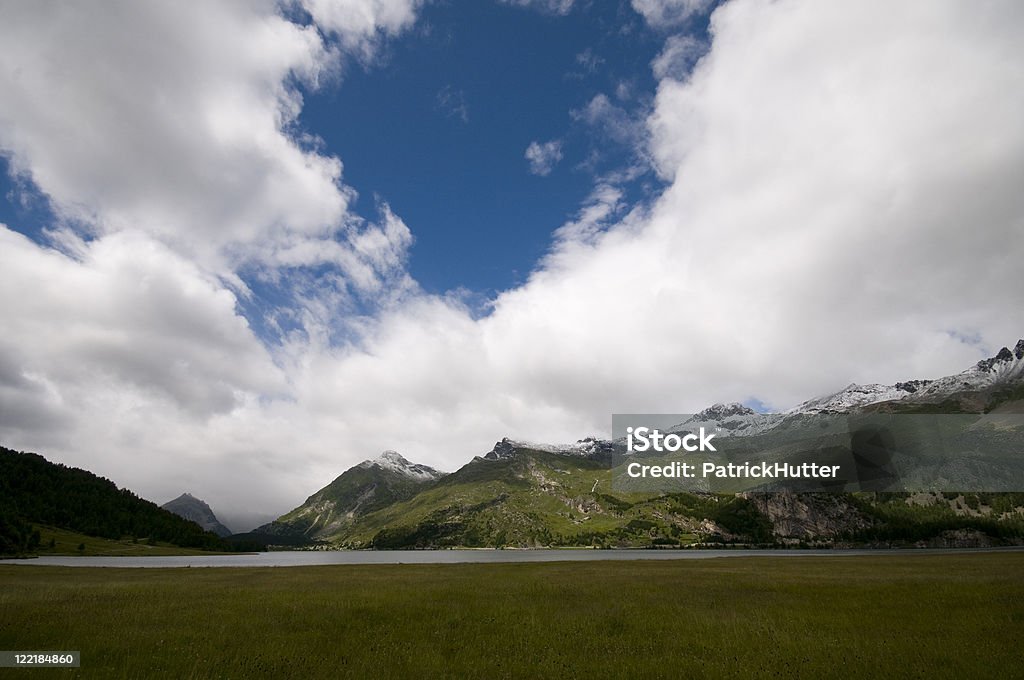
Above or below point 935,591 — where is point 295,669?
below

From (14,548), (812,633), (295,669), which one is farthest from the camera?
(14,548)

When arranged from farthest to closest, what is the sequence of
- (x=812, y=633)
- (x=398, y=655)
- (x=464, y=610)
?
(x=464, y=610)
(x=812, y=633)
(x=398, y=655)

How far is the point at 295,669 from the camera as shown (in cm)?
1736

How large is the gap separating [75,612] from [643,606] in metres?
31.2

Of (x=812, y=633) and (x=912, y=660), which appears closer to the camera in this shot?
(x=912, y=660)

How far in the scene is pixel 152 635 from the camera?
21328 mm

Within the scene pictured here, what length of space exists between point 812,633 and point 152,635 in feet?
95.3

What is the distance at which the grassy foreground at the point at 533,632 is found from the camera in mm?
17422

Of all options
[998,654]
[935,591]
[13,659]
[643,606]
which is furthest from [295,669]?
[935,591]

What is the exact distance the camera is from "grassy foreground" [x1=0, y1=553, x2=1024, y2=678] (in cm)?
1742

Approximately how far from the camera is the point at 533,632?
2323cm

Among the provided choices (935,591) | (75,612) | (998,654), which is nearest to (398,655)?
(75,612)

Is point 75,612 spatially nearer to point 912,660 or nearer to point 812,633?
point 812,633

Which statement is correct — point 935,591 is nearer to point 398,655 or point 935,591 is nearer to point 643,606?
point 643,606
